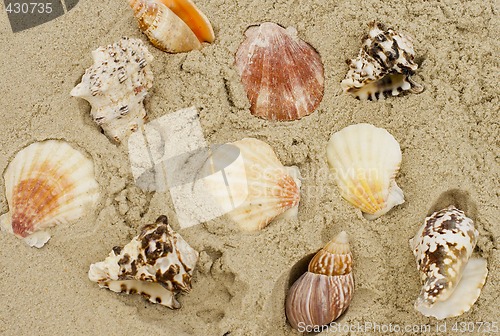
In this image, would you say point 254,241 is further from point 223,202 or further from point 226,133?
point 226,133

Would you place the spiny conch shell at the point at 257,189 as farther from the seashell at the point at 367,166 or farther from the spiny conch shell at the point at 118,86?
the spiny conch shell at the point at 118,86

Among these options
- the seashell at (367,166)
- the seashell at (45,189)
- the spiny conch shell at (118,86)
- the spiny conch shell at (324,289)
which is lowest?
the spiny conch shell at (324,289)

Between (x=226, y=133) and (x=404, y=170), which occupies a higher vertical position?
(x=226, y=133)

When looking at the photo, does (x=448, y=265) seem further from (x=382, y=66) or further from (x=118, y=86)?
(x=118, y=86)

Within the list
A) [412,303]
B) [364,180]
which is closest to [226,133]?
[364,180]

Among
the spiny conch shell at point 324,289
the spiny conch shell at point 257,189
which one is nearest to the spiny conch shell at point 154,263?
the spiny conch shell at point 257,189

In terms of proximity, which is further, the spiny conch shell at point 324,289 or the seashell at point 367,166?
the seashell at point 367,166
